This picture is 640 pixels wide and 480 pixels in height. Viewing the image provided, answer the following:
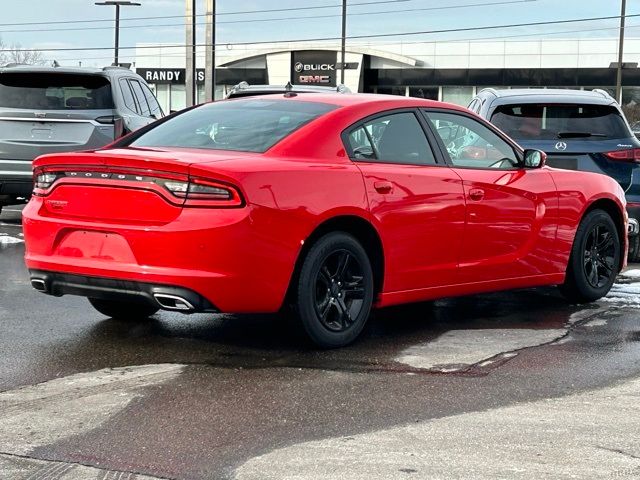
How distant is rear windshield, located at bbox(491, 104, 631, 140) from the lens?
10.3m

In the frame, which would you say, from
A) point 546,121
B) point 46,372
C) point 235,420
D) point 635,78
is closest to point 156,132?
point 46,372

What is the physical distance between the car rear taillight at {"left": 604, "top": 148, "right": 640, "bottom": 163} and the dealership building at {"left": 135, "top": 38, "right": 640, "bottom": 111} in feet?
179

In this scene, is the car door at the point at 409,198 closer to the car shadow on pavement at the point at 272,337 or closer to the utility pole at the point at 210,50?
the car shadow on pavement at the point at 272,337

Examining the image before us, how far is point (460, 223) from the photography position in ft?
23.7

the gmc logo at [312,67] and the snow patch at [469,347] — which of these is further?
the gmc logo at [312,67]

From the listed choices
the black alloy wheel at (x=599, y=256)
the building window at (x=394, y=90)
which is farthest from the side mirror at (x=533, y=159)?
the building window at (x=394, y=90)

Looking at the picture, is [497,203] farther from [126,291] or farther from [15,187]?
[15,187]

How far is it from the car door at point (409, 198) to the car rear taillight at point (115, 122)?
6.00m

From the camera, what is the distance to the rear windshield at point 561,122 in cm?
1034

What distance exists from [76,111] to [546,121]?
5.20 metres

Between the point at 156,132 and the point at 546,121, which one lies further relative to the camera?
the point at 546,121

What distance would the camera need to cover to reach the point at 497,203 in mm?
7520

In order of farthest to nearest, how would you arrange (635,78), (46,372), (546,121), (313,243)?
1. (635,78)
2. (546,121)
3. (313,243)
4. (46,372)

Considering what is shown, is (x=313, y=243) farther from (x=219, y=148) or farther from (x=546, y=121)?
(x=546, y=121)
